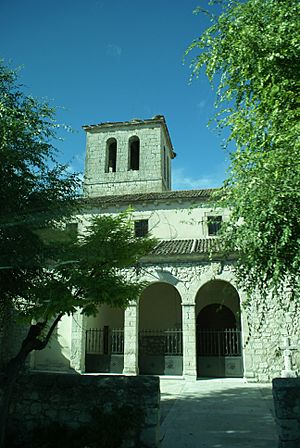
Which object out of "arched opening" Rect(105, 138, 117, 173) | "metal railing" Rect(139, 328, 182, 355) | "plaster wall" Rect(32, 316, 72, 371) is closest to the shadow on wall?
"plaster wall" Rect(32, 316, 72, 371)

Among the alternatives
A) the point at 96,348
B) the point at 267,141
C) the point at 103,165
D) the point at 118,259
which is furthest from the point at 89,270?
the point at 103,165

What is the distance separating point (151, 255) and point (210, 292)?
13.1 feet

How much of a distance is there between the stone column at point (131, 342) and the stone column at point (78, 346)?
6.06ft

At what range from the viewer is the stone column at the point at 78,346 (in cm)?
1495

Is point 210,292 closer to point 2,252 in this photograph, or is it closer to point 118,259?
point 118,259

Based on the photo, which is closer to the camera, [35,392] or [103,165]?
[35,392]

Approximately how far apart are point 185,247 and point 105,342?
5.85 metres

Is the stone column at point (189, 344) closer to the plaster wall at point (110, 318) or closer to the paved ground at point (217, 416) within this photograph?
the paved ground at point (217, 416)

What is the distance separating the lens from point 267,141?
6.41 m

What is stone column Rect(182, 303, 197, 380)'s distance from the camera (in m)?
13.6

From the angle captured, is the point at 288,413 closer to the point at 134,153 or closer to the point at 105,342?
the point at 105,342

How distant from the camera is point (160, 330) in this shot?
667 inches

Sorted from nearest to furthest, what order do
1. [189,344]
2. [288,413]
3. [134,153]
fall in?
[288,413] → [189,344] → [134,153]

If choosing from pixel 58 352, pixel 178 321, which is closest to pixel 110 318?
pixel 58 352
